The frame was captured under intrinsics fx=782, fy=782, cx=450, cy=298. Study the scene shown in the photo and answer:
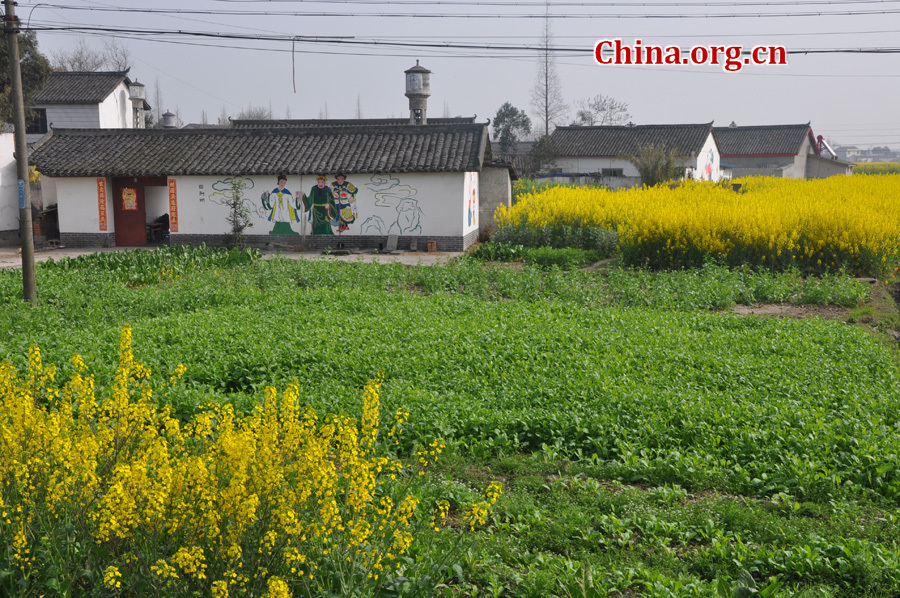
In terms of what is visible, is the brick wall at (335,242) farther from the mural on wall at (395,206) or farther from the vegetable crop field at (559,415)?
the vegetable crop field at (559,415)

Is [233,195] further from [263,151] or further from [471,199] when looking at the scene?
[471,199]

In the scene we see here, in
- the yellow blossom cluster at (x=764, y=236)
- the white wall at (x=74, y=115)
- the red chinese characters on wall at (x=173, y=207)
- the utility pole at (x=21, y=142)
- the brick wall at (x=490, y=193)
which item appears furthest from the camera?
the white wall at (x=74, y=115)

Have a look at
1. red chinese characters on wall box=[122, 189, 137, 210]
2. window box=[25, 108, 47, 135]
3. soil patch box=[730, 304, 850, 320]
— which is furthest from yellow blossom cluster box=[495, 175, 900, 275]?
window box=[25, 108, 47, 135]

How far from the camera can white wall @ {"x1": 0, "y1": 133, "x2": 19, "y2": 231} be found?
22141 mm

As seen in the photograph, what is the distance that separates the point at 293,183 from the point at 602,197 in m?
8.46

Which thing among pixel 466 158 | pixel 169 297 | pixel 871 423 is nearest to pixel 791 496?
pixel 871 423

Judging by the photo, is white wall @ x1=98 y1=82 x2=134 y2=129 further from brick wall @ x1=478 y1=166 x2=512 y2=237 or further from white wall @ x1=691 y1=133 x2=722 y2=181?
white wall @ x1=691 y1=133 x2=722 y2=181

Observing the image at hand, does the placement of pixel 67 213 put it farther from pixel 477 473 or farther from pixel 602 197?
pixel 477 473

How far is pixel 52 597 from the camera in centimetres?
357

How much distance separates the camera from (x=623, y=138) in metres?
44.4

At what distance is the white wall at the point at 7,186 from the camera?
2214 cm

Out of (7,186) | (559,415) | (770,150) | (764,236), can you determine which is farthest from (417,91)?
(770,150)

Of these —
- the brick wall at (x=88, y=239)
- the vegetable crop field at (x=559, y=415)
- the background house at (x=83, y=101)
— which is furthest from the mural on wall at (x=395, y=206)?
the background house at (x=83, y=101)

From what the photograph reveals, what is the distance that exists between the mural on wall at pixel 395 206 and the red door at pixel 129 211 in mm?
6727
